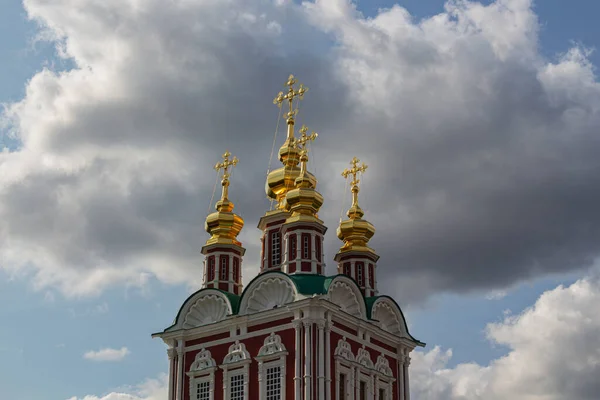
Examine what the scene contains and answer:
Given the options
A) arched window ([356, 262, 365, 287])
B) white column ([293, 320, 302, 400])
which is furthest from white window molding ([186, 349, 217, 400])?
arched window ([356, 262, 365, 287])

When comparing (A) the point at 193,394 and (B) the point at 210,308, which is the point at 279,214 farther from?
(A) the point at 193,394

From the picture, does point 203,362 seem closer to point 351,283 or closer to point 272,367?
point 272,367

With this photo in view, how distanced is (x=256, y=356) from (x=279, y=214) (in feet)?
21.0

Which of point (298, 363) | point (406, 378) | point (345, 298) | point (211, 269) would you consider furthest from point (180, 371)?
point (406, 378)

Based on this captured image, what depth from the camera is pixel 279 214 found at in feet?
134

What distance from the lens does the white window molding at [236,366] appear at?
120ft

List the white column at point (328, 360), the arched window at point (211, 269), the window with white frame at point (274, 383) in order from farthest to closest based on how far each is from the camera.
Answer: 1. the arched window at point (211, 269)
2. the window with white frame at point (274, 383)
3. the white column at point (328, 360)

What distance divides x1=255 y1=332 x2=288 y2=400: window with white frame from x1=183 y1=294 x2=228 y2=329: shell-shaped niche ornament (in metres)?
2.76

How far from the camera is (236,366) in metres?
36.8

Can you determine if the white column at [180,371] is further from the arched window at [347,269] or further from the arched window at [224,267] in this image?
the arched window at [347,269]

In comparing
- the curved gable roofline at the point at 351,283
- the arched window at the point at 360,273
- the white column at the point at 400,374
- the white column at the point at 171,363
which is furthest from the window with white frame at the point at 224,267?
the white column at the point at 400,374

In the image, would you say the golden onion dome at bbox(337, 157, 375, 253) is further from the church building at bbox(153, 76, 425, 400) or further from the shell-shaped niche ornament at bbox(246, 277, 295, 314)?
the shell-shaped niche ornament at bbox(246, 277, 295, 314)

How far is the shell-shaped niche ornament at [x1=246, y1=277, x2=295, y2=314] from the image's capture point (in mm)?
37062

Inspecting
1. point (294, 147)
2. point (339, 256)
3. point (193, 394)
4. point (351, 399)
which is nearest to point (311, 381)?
point (351, 399)
